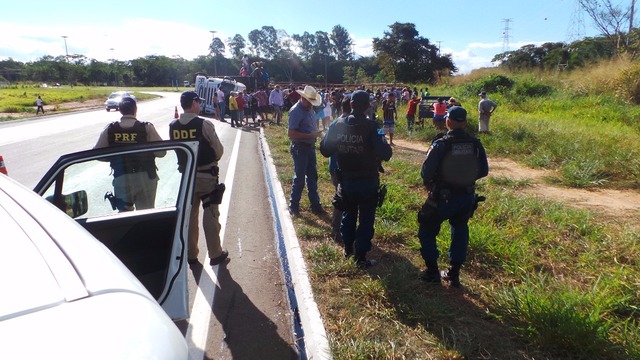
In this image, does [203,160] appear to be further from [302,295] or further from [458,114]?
[458,114]

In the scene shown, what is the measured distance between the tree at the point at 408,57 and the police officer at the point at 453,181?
153ft

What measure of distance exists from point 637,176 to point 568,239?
14.6ft

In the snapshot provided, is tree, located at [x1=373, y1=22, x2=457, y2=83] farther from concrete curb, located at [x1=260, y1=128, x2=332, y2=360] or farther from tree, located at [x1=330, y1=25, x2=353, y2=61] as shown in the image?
tree, located at [x1=330, y1=25, x2=353, y2=61]

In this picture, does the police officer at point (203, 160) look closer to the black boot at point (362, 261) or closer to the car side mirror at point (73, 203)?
the car side mirror at point (73, 203)

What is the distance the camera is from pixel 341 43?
107 m

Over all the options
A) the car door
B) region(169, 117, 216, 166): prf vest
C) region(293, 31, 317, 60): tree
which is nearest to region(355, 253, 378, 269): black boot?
region(169, 117, 216, 166): prf vest

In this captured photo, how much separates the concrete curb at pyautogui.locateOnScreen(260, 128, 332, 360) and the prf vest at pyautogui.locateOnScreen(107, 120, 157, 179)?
168cm

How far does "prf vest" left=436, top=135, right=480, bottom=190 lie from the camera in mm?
3615

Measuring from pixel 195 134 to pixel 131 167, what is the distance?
2.86 ft

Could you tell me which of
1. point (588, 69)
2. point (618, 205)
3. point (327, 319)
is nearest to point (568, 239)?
point (618, 205)

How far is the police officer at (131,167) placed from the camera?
3451 millimetres

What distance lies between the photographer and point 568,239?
197 inches

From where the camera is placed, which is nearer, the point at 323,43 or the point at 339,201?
the point at 339,201

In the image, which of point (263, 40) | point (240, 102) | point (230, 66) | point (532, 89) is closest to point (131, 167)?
point (240, 102)
